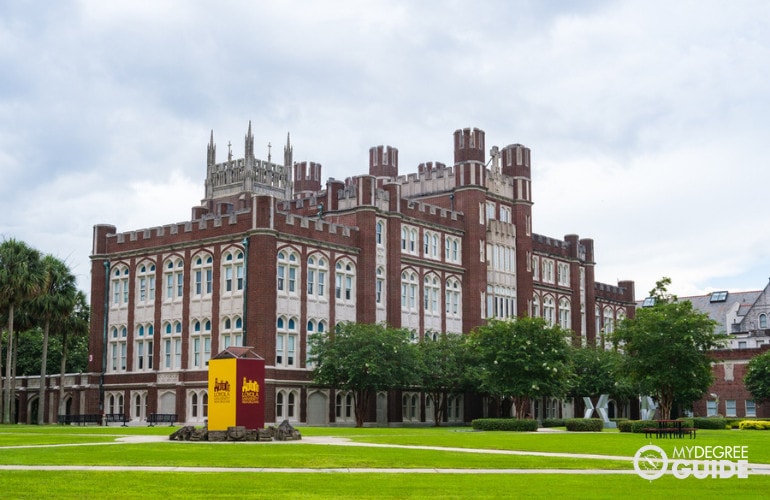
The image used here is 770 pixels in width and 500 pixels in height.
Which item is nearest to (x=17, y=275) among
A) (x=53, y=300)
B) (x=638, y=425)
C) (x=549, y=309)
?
(x=53, y=300)

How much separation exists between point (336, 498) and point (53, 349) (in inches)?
3101

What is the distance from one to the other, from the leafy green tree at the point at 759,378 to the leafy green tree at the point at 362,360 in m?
34.3

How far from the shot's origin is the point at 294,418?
229 ft

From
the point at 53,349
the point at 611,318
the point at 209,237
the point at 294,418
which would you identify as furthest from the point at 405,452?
the point at 611,318

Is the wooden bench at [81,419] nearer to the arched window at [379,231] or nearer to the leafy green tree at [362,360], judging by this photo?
the leafy green tree at [362,360]

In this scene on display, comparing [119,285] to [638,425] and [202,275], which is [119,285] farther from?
[638,425]

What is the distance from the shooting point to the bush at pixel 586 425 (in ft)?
203

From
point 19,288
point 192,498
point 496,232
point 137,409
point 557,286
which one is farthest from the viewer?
point 557,286

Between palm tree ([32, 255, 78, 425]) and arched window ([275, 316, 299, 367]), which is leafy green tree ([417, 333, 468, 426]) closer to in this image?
arched window ([275, 316, 299, 367])

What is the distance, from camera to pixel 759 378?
87.3 meters

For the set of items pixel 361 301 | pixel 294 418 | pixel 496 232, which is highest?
pixel 496 232

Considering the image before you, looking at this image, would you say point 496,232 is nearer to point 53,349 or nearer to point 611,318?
point 611,318

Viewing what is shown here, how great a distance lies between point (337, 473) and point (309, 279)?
47403 millimetres

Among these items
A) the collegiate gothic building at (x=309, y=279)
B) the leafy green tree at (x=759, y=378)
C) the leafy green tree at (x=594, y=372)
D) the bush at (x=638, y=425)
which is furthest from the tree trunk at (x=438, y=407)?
the leafy green tree at (x=759, y=378)
